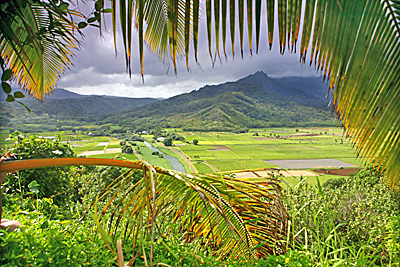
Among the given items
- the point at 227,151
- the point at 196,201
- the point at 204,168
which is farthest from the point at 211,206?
the point at 227,151

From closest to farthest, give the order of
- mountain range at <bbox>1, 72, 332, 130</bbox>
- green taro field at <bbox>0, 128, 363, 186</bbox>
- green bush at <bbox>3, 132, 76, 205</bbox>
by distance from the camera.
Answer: green bush at <bbox>3, 132, 76, 205</bbox>
green taro field at <bbox>0, 128, 363, 186</bbox>
mountain range at <bbox>1, 72, 332, 130</bbox>

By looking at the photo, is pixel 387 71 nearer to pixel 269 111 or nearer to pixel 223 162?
pixel 223 162

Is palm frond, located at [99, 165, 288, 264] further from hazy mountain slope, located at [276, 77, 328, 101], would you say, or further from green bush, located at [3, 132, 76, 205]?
hazy mountain slope, located at [276, 77, 328, 101]

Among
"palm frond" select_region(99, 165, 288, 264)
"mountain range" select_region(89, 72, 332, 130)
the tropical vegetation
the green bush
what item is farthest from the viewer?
"mountain range" select_region(89, 72, 332, 130)

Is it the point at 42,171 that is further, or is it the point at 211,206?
the point at 42,171

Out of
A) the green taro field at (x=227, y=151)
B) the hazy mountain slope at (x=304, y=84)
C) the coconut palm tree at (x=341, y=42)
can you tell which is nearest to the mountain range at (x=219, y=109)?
the hazy mountain slope at (x=304, y=84)

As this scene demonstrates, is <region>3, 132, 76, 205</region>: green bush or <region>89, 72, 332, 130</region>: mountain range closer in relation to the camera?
<region>3, 132, 76, 205</region>: green bush

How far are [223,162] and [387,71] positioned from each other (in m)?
26.7

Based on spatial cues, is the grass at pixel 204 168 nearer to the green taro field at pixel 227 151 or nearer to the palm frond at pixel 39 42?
the green taro field at pixel 227 151

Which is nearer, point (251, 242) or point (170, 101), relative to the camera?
point (251, 242)

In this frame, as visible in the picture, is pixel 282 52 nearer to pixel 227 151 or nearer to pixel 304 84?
pixel 227 151

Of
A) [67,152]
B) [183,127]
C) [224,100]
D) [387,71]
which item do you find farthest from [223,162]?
[224,100]

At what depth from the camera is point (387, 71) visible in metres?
1.14

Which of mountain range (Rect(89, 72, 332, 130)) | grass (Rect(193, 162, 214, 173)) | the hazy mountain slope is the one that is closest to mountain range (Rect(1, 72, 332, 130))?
mountain range (Rect(89, 72, 332, 130))
